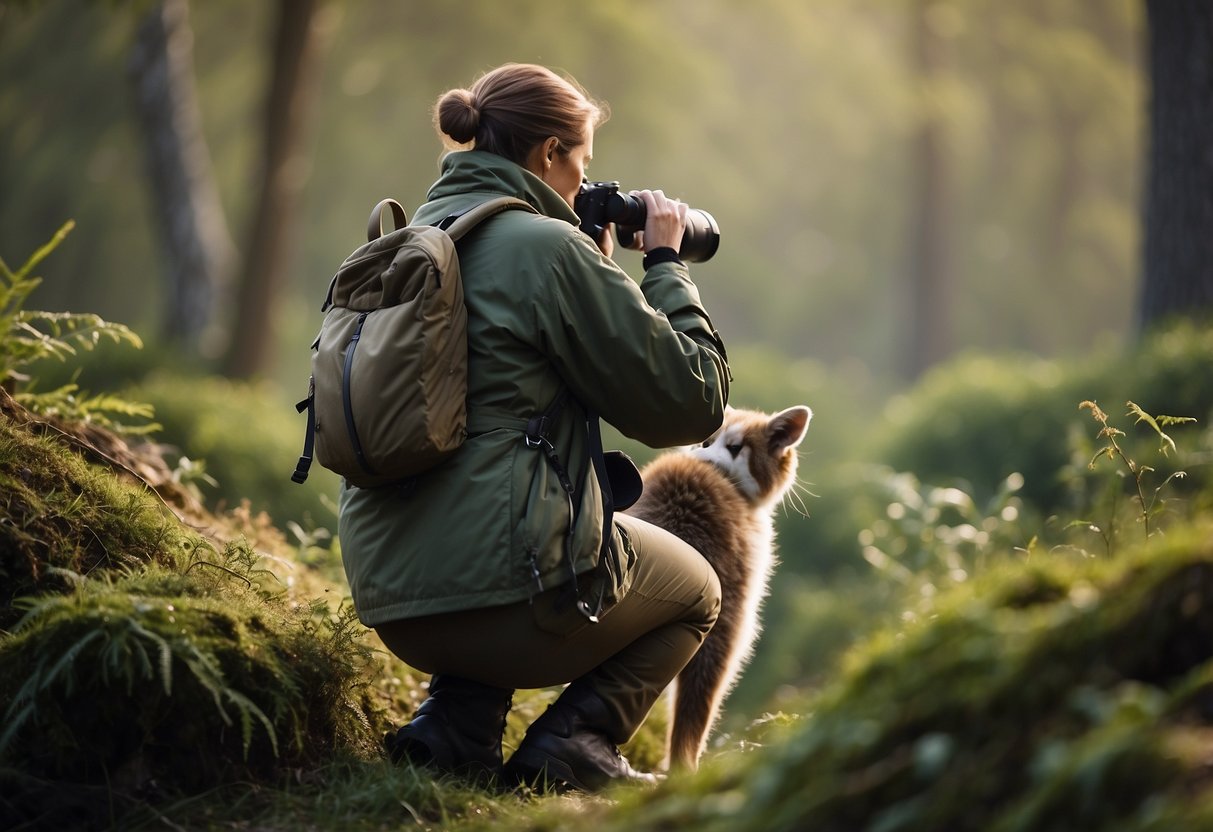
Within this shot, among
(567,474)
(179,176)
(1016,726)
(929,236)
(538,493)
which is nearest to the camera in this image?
(1016,726)

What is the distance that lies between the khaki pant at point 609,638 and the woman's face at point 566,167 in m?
1.00

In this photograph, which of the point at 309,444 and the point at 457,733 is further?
the point at 457,733

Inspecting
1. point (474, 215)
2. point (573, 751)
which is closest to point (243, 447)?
point (573, 751)

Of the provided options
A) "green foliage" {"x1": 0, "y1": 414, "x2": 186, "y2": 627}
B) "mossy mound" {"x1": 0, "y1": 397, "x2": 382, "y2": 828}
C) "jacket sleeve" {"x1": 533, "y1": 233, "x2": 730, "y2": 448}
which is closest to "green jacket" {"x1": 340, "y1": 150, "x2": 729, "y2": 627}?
"jacket sleeve" {"x1": 533, "y1": 233, "x2": 730, "y2": 448}

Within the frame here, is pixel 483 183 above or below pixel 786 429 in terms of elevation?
below

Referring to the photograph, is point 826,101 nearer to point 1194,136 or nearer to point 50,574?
point 1194,136

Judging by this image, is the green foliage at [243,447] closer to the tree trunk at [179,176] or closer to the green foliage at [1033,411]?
the tree trunk at [179,176]

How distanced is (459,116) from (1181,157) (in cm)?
640

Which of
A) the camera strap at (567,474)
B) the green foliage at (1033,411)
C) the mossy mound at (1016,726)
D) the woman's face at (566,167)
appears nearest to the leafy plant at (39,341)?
the woman's face at (566,167)

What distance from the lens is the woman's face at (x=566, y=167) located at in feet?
11.9

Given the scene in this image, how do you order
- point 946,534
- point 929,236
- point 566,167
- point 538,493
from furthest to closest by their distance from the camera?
1. point 929,236
2. point 946,534
3. point 566,167
4. point 538,493

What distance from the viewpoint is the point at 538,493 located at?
3.15m

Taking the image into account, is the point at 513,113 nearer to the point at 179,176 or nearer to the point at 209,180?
the point at 179,176

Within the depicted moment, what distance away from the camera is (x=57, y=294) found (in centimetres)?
2172
